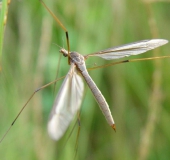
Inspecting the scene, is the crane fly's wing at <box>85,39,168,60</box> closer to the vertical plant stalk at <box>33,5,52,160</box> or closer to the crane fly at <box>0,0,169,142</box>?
the crane fly at <box>0,0,169,142</box>

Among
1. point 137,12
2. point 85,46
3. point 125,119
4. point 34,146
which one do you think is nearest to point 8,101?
point 34,146

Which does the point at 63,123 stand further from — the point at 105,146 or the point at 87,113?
the point at 105,146

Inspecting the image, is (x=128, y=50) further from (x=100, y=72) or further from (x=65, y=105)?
(x=100, y=72)

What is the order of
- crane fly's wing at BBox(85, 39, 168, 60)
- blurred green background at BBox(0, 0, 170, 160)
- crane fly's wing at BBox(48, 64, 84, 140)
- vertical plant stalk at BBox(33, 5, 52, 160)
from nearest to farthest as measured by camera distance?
1. crane fly's wing at BBox(48, 64, 84, 140)
2. crane fly's wing at BBox(85, 39, 168, 60)
3. vertical plant stalk at BBox(33, 5, 52, 160)
4. blurred green background at BBox(0, 0, 170, 160)

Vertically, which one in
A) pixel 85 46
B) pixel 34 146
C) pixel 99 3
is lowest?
pixel 34 146

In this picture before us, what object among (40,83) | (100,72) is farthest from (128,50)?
(100,72)

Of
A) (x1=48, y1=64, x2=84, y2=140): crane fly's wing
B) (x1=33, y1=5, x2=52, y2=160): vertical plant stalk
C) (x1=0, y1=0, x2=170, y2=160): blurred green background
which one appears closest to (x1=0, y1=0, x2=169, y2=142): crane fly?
(x1=48, y1=64, x2=84, y2=140): crane fly's wing

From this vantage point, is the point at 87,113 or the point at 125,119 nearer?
the point at 87,113

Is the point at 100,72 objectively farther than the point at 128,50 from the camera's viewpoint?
Yes
